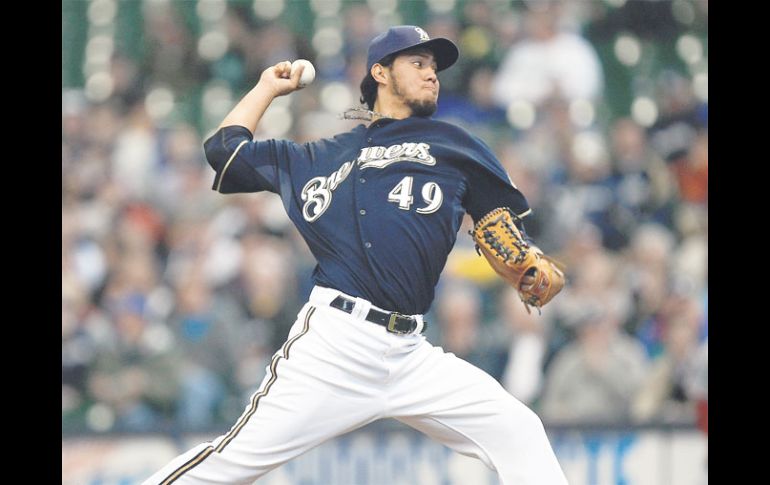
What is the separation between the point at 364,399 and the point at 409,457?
2668mm

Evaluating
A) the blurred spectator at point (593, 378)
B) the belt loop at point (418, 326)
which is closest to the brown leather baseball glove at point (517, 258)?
the belt loop at point (418, 326)

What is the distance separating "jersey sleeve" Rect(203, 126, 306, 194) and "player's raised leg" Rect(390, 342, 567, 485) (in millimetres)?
944

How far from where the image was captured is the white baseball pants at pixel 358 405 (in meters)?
4.10

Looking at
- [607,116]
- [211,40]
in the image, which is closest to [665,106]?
[607,116]

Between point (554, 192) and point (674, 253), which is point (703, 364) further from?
point (554, 192)

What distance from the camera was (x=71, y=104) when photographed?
31.9 ft

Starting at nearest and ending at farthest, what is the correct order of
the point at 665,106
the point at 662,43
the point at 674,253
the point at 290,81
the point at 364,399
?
the point at 364,399, the point at 290,81, the point at 674,253, the point at 665,106, the point at 662,43

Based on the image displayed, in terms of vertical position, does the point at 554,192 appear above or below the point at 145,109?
below

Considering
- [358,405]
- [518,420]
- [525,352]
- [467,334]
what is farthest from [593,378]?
[358,405]

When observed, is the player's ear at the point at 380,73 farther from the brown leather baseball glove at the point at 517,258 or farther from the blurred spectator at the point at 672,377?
the blurred spectator at the point at 672,377

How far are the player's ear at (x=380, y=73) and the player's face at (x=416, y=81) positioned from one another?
0.05 metres

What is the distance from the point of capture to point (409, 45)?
4570 mm

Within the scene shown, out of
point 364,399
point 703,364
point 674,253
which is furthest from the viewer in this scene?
point 674,253

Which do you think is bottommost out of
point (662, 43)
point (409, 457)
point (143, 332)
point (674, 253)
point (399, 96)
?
point (409, 457)
